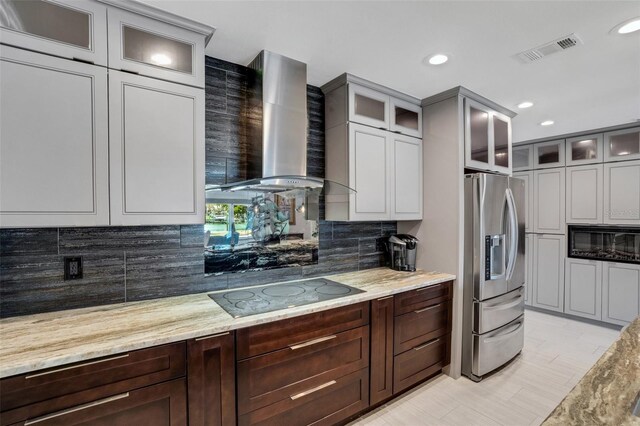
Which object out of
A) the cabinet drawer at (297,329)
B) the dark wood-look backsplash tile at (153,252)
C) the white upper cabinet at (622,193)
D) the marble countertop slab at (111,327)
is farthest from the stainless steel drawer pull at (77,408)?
the white upper cabinet at (622,193)

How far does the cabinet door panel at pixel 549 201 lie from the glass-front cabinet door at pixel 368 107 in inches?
121

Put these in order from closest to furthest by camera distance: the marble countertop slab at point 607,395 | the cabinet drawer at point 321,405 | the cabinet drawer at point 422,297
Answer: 1. the marble countertop slab at point 607,395
2. the cabinet drawer at point 321,405
3. the cabinet drawer at point 422,297

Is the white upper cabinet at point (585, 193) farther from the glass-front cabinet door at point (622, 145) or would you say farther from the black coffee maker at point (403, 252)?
the black coffee maker at point (403, 252)

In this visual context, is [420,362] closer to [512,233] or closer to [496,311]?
[496,311]

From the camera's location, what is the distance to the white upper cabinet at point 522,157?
175 inches

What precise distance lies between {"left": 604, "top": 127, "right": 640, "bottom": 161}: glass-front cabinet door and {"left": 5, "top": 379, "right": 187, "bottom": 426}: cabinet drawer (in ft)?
16.7

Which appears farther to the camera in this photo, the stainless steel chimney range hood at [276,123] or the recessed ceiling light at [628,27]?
Result: the stainless steel chimney range hood at [276,123]

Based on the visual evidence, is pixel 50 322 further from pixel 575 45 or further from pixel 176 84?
pixel 575 45

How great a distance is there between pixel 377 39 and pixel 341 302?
167cm

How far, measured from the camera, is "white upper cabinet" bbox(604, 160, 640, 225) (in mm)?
3568

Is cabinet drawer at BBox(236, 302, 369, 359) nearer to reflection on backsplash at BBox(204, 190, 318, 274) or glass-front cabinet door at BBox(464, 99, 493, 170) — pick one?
reflection on backsplash at BBox(204, 190, 318, 274)

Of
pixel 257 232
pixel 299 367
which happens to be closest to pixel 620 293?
pixel 299 367

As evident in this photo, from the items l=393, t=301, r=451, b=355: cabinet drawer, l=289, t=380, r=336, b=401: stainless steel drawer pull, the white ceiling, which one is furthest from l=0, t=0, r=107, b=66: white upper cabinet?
l=393, t=301, r=451, b=355: cabinet drawer

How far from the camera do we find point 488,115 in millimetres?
2920
